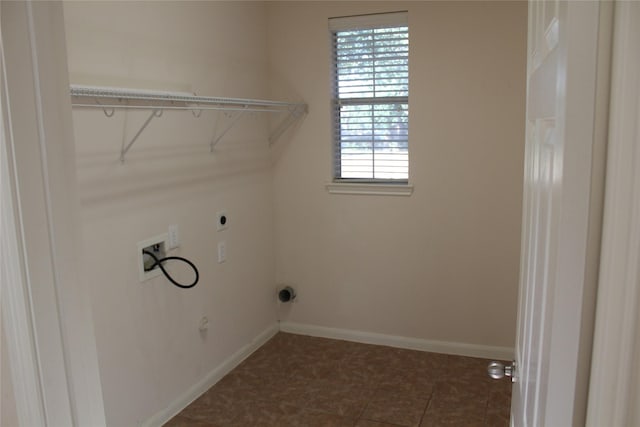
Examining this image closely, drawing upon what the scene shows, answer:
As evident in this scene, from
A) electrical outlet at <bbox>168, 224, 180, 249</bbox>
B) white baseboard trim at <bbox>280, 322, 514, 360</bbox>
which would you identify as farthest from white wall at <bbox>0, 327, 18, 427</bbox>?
white baseboard trim at <bbox>280, 322, 514, 360</bbox>

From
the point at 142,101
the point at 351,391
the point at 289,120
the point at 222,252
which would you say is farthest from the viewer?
the point at 289,120

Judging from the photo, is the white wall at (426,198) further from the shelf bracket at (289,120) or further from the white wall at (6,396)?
the white wall at (6,396)

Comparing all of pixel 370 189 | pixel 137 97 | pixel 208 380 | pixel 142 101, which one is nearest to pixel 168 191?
pixel 142 101

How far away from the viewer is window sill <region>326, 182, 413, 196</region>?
3.51 metres

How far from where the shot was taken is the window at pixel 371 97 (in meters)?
3.46

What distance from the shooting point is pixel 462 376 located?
3.27m

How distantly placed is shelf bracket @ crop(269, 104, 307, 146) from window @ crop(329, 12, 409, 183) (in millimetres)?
229

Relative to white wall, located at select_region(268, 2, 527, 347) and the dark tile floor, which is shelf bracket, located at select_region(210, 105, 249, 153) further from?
the dark tile floor

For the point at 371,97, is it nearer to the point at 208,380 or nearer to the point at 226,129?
the point at 226,129

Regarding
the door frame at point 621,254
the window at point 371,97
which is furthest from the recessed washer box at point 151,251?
the door frame at point 621,254

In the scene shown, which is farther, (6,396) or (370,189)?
(370,189)

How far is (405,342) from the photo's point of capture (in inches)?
145

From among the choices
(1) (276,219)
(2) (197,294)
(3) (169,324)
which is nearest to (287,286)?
(1) (276,219)

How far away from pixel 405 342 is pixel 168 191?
1.96 metres
